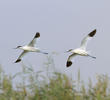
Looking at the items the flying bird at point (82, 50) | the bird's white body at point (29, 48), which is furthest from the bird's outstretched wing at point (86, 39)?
the bird's white body at point (29, 48)

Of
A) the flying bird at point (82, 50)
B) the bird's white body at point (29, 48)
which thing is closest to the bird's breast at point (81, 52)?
the flying bird at point (82, 50)

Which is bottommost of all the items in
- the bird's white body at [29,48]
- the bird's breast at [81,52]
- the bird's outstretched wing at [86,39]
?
the bird's breast at [81,52]

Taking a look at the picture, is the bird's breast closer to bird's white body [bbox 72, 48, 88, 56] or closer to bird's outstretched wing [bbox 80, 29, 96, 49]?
bird's white body [bbox 72, 48, 88, 56]

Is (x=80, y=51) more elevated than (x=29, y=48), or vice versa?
(x=29, y=48)

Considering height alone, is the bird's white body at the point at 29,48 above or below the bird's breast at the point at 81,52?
above

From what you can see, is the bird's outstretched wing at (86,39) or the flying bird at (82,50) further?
the bird's outstretched wing at (86,39)

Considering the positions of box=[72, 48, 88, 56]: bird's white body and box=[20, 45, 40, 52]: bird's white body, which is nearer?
box=[72, 48, 88, 56]: bird's white body

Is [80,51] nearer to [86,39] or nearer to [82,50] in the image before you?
[82,50]

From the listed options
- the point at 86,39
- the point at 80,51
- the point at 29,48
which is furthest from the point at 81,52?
the point at 29,48

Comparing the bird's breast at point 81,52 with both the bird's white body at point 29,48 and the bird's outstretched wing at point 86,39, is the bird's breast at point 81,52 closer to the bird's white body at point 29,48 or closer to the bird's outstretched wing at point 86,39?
the bird's outstretched wing at point 86,39

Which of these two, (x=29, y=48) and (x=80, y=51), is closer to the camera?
(x=80, y=51)

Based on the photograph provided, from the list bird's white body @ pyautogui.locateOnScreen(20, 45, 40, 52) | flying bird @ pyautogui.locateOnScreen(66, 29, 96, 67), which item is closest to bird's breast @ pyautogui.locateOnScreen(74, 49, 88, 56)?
flying bird @ pyautogui.locateOnScreen(66, 29, 96, 67)

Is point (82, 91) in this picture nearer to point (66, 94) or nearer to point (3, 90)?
point (66, 94)

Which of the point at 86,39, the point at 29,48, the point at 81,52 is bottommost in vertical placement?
the point at 81,52
